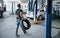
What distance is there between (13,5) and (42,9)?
6180mm

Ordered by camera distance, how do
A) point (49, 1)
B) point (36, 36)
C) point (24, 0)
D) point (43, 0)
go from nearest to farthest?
point (49, 1) → point (36, 36) → point (43, 0) → point (24, 0)

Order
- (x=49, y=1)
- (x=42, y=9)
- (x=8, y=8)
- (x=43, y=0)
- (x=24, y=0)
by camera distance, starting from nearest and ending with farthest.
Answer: (x=49, y=1), (x=42, y=9), (x=43, y=0), (x=24, y=0), (x=8, y=8)

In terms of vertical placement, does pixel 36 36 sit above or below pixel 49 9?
below

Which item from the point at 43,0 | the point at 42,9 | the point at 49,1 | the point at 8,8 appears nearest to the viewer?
the point at 49,1

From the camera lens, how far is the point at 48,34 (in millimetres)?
6266

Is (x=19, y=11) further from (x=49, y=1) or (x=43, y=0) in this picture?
(x=43, y=0)

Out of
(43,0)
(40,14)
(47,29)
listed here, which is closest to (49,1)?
(47,29)

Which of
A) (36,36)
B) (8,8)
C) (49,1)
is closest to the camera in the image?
(49,1)

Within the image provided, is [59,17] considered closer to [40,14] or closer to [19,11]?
[40,14]

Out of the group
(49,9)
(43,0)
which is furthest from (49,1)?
(43,0)

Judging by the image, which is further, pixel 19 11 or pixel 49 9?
pixel 19 11

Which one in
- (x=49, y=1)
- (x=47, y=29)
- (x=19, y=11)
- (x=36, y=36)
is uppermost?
(x=49, y=1)

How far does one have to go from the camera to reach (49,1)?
232 inches

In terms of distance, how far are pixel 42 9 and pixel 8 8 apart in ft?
24.1
